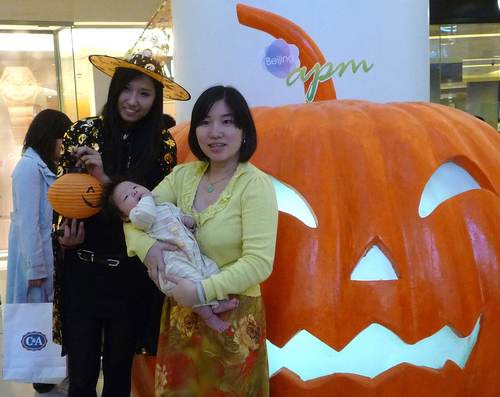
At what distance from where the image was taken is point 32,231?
8.78 feet

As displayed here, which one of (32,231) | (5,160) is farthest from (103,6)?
(32,231)

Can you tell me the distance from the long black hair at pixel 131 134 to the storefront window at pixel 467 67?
7.08 metres

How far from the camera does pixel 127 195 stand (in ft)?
5.07

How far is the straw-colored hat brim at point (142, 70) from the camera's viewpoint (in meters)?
1.80

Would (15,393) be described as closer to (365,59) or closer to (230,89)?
(230,89)

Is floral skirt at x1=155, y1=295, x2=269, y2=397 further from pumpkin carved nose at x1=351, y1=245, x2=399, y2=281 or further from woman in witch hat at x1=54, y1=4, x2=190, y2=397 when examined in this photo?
pumpkin carved nose at x1=351, y1=245, x2=399, y2=281

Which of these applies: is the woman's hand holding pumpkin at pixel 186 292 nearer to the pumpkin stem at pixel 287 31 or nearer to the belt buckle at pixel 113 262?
the belt buckle at pixel 113 262

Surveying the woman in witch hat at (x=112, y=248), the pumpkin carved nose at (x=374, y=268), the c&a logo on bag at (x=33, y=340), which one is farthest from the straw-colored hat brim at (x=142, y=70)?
the c&a logo on bag at (x=33, y=340)

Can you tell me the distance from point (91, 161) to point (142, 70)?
0.36 metres

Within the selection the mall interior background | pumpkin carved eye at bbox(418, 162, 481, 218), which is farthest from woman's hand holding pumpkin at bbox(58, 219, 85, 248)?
the mall interior background

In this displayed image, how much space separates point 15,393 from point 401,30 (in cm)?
278

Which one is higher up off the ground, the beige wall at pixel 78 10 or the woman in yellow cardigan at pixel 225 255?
the beige wall at pixel 78 10

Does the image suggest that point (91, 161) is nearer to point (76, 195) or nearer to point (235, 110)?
point (76, 195)

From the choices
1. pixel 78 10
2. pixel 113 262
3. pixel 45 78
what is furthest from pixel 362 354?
pixel 45 78
